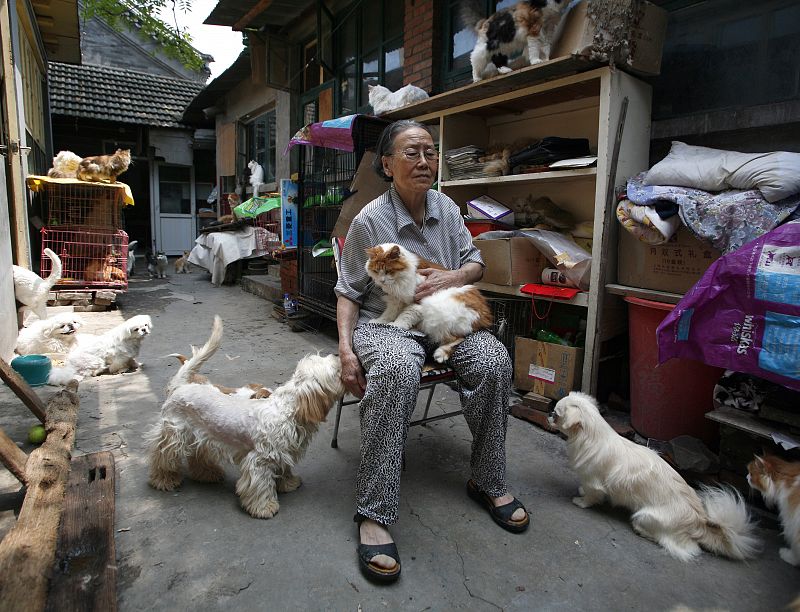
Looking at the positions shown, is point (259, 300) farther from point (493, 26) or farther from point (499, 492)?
point (499, 492)

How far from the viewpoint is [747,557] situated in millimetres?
1800

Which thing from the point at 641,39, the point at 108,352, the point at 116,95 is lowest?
the point at 108,352

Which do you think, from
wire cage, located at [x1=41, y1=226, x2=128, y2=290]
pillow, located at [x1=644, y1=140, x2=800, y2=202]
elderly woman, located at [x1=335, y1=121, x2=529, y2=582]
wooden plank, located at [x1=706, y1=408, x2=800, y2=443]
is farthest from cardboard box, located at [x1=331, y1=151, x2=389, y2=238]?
wire cage, located at [x1=41, y1=226, x2=128, y2=290]

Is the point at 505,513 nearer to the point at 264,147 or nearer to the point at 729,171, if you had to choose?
the point at 729,171

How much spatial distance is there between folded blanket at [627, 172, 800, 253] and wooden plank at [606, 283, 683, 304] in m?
0.33

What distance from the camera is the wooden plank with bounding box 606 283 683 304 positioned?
2562 mm

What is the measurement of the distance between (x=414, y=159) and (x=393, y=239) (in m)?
0.38

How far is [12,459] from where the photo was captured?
1.62 metres

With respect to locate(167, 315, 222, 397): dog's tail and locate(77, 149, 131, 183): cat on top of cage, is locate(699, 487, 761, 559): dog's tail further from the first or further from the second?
locate(77, 149, 131, 183): cat on top of cage

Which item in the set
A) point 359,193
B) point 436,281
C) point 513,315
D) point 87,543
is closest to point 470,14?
point 359,193

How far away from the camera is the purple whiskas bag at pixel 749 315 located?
183cm

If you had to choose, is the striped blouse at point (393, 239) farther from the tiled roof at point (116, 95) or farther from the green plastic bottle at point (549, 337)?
the tiled roof at point (116, 95)

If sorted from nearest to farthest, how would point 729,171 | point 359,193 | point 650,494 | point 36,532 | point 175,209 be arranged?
point 36,532 < point 650,494 < point 729,171 < point 359,193 < point 175,209

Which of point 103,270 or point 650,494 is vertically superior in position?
point 103,270
